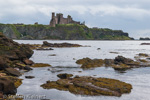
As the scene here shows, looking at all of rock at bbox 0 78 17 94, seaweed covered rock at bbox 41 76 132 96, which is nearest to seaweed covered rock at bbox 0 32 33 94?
seaweed covered rock at bbox 41 76 132 96

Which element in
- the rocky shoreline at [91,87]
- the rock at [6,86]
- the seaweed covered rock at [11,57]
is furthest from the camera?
the seaweed covered rock at [11,57]

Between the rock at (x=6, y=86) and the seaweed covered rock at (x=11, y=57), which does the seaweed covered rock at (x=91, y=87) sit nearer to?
the rock at (x=6, y=86)

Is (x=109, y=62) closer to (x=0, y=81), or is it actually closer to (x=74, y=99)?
(x=74, y=99)

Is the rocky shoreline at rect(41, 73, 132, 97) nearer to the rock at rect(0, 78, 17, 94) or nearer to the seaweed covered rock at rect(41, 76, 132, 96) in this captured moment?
the seaweed covered rock at rect(41, 76, 132, 96)

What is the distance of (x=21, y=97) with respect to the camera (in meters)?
24.9

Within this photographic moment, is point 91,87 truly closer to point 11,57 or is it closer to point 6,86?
point 6,86

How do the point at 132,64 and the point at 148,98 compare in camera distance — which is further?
the point at 132,64

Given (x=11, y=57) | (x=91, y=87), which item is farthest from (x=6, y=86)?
(x=11, y=57)

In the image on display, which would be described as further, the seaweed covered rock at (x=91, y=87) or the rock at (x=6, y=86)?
the seaweed covered rock at (x=91, y=87)

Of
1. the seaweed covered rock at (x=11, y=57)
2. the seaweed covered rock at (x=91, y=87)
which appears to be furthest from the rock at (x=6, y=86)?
the seaweed covered rock at (x=11, y=57)

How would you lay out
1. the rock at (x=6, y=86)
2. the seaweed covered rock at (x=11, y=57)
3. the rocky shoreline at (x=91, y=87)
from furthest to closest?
the seaweed covered rock at (x=11, y=57)
the rocky shoreline at (x=91, y=87)
the rock at (x=6, y=86)

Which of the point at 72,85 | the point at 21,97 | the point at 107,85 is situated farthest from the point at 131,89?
the point at 21,97

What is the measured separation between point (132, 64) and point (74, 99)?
115ft

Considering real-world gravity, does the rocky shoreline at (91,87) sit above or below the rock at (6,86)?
below
